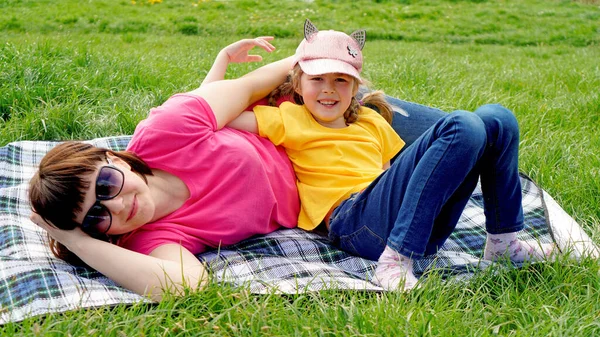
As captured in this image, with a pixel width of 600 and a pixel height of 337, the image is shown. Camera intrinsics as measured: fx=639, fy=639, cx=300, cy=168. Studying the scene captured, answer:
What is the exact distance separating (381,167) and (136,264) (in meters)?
1.32

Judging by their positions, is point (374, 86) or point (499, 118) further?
point (374, 86)

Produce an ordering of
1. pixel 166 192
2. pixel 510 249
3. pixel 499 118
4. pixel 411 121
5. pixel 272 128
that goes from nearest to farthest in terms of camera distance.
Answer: pixel 499 118 < pixel 510 249 < pixel 166 192 < pixel 272 128 < pixel 411 121

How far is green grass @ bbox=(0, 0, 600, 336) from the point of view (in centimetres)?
207

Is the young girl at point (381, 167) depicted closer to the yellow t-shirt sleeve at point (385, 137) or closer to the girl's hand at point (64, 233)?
the yellow t-shirt sleeve at point (385, 137)

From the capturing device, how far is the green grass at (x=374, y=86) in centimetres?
207

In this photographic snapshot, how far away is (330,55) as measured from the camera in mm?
3041

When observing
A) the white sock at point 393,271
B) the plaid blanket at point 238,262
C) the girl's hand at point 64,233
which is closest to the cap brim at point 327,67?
the plaid blanket at point 238,262

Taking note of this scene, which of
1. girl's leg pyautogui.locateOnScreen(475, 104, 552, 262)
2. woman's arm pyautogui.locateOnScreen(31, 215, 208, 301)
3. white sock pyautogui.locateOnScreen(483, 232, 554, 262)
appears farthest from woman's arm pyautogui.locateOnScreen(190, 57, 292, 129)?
white sock pyautogui.locateOnScreen(483, 232, 554, 262)

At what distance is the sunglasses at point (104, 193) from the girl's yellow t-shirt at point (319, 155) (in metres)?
0.83

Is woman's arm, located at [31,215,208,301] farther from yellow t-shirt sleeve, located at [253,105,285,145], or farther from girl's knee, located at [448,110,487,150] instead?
girl's knee, located at [448,110,487,150]

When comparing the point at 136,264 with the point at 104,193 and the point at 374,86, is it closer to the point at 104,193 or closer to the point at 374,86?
the point at 104,193

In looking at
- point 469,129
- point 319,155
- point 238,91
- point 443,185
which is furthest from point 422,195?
point 238,91

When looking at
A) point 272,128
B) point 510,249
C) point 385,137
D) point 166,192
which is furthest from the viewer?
point 385,137

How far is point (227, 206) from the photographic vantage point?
281cm
